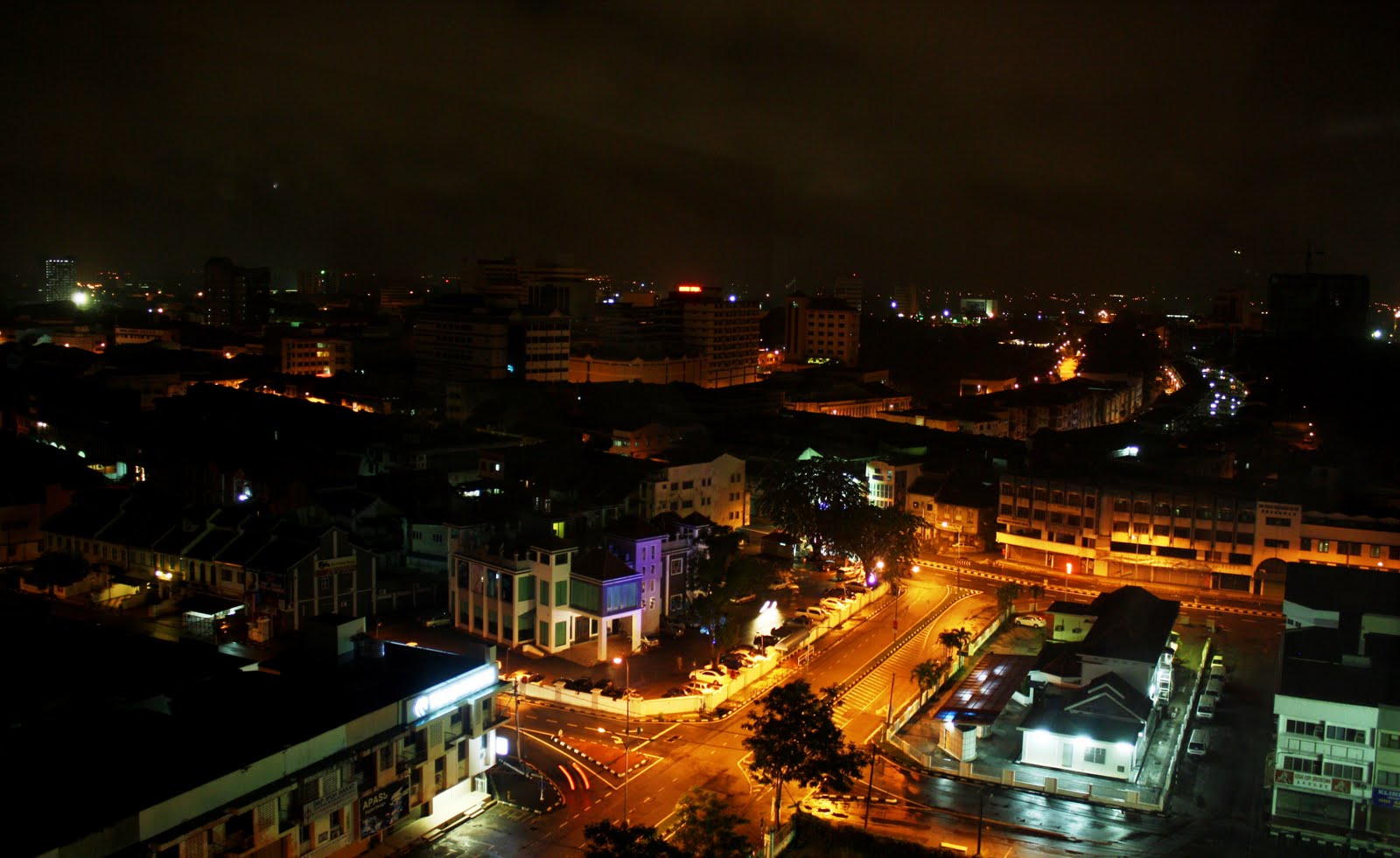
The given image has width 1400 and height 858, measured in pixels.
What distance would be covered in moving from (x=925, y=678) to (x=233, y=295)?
31.4 m

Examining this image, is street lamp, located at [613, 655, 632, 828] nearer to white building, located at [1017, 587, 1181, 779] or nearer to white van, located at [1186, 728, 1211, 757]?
white building, located at [1017, 587, 1181, 779]

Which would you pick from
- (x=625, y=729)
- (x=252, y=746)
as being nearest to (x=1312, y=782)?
(x=625, y=729)

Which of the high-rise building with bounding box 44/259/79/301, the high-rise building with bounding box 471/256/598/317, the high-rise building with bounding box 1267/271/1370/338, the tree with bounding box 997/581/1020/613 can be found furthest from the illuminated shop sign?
the high-rise building with bounding box 44/259/79/301

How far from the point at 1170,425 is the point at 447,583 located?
44.1 feet

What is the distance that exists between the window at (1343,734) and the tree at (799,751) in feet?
8.82

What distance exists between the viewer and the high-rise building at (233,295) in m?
33.8

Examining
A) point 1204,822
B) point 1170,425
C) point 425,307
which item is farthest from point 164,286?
point 1204,822

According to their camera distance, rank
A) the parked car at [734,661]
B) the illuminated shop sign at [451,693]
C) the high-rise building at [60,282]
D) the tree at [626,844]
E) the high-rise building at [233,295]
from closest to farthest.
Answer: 1. the tree at [626,844]
2. the illuminated shop sign at [451,693]
3. the parked car at [734,661]
4. the high-rise building at [233,295]
5. the high-rise building at [60,282]

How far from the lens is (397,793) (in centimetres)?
557

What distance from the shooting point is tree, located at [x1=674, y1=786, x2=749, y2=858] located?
5143 mm

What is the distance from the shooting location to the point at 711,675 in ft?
26.2

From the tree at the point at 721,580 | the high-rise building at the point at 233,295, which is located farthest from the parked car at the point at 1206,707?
the high-rise building at the point at 233,295

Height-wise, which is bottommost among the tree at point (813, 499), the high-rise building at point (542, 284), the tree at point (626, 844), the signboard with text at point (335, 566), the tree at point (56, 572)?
the tree at point (626, 844)

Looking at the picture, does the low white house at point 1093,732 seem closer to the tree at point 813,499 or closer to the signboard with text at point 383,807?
the signboard with text at point 383,807
